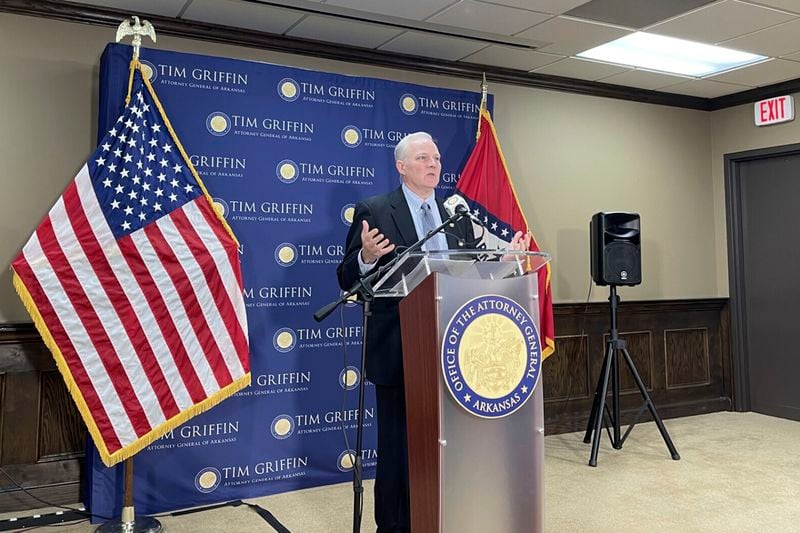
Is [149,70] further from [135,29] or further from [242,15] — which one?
[242,15]

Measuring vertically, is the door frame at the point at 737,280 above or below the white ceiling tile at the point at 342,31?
below

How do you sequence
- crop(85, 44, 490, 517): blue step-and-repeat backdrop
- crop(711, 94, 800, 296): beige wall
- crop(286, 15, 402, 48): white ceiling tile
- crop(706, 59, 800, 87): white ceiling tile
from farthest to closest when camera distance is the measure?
crop(711, 94, 800, 296): beige wall
crop(706, 59, 800, 87): white ceiling tile
crop(286, 15, 402, 48): white ceiling tile
crop(85, 44, 490, 517): blue step-and-repeat backdrop

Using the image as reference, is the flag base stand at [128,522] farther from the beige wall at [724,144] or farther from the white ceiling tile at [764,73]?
the beige wall at [724,144]

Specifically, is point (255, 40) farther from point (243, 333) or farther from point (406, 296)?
point (406, 296)

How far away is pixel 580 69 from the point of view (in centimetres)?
471

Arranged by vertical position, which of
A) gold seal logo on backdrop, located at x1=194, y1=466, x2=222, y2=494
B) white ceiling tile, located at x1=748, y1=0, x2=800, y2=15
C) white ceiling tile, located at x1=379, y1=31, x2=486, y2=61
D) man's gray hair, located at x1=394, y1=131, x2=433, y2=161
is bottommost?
gold seal logo on backdrop, located at x1=194, y1=466, x2=222, y2=494

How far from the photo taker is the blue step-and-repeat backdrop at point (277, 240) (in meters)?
3.36

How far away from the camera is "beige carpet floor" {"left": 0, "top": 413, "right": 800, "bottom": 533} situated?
119 inches

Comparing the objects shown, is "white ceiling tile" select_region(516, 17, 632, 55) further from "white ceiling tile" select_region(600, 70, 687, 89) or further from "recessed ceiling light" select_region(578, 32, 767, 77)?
"white ceiling tile" select_region(600, 70, 687, 89)

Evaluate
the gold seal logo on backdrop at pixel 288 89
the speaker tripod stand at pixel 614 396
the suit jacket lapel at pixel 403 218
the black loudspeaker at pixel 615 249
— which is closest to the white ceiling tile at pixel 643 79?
the black loudspeaker at pixel 615 249

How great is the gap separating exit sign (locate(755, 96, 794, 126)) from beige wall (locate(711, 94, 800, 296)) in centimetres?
7

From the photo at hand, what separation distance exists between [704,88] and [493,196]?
7.59 feet

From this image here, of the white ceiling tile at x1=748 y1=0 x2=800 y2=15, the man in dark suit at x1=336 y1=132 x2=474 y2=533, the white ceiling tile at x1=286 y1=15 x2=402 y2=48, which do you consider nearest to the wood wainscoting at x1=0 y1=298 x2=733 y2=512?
the man in dark suit at x1=336 y1=132 x2=474 y2=533

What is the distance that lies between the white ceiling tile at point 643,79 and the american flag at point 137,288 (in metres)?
3.20
